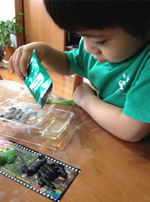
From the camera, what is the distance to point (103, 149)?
436 mm

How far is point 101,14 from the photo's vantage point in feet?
1.07

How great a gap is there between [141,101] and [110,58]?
13 centimetres

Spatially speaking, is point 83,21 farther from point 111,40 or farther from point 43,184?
point 43,184

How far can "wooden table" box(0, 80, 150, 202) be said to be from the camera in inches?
12.5

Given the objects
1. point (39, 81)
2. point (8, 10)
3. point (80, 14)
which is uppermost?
point (80, 14)

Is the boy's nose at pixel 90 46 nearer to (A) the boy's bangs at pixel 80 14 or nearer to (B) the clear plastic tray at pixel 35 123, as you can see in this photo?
(A) the boy's bangs at pixel 80 14

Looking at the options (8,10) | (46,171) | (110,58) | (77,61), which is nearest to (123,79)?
(110,58)

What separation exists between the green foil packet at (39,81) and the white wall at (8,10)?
2.54 meters

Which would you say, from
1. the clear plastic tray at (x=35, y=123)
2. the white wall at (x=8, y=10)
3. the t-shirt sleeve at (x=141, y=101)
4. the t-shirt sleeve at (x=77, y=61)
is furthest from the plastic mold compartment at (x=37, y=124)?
the white wall at (x=8, y=10)

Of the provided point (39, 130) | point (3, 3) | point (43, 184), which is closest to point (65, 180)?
point (43, 184)

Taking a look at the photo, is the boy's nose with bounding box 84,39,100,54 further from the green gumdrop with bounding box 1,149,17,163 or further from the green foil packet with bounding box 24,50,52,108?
the green gumdrop with bounding box 1,149,17,163

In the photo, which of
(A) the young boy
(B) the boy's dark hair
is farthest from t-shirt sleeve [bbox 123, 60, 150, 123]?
(B) the boy's dark hair

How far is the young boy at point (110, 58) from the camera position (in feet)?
1.09

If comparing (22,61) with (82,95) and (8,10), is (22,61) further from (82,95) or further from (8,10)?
(8,10)
